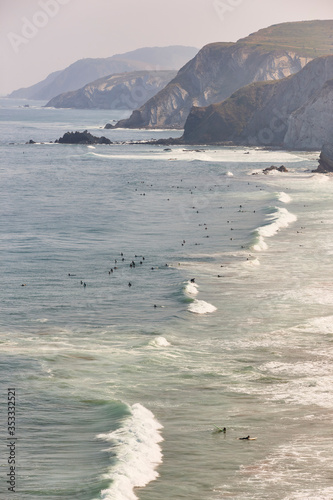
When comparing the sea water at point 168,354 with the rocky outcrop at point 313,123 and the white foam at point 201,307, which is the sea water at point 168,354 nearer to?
the white foam at point 201,307

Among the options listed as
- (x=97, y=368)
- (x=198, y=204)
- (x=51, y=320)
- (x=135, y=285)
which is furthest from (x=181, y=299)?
(x=198, y=204)

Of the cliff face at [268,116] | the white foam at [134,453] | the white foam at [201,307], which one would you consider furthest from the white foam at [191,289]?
the cliff face at [268,116]

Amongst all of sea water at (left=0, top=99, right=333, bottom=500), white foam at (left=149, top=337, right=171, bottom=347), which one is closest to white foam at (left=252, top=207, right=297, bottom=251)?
sea water at (left=0, top=99, right=333, bottom=500)

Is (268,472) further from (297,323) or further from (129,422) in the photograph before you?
(297,323)

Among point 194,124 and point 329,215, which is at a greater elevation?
point 194,124

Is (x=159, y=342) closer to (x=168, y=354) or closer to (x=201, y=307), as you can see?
(x=168, y=354)

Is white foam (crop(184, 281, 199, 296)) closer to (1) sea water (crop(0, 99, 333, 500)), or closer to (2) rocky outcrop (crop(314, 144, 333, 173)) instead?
(1) sea water (crop(0, 99, 333, 500))
